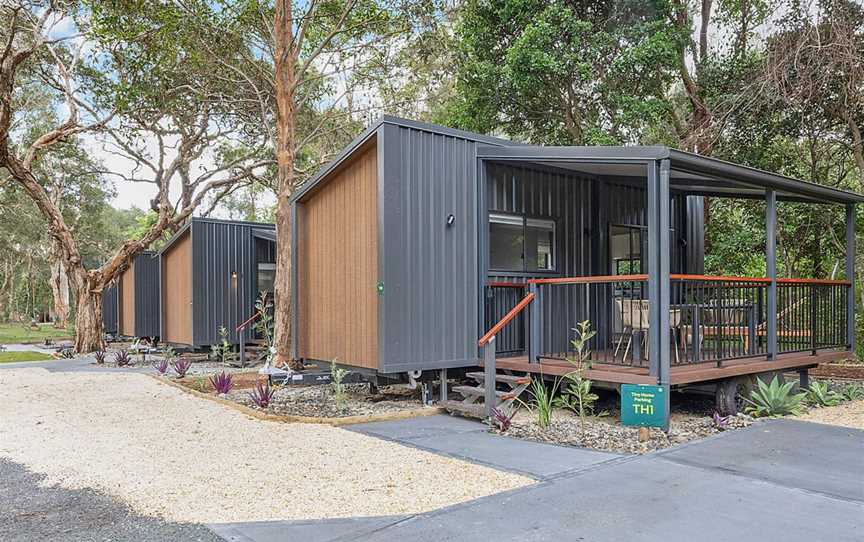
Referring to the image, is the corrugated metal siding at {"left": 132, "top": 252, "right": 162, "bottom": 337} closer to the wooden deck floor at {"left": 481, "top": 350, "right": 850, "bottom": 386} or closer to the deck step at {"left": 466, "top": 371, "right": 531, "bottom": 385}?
the deck step at {"left": 466, "top": 371, "right": 531, "bottom": 385}

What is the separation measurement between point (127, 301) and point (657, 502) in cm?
1806

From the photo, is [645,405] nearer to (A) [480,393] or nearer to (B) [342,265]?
(A) [480,393]

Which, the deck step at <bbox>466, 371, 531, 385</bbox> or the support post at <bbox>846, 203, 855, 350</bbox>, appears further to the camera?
the support post at <bbox>846, 203, 855, 350</bbox>

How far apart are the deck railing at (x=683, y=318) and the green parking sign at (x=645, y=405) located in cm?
61

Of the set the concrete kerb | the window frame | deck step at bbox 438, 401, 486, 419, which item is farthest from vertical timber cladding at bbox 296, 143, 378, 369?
the window frame

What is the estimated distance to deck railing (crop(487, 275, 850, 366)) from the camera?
22.0ft

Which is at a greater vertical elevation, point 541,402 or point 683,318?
point 683,318

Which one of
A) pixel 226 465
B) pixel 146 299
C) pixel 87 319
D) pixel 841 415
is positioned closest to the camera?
pixel 226 465

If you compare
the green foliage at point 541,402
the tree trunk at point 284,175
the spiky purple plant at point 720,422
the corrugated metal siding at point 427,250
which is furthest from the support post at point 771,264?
the tree trunk at point 284,175

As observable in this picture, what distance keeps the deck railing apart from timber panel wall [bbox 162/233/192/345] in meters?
8.38

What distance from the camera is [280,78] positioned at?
1098 cm

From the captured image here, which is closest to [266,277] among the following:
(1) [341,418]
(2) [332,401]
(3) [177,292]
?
(3) [177,292]

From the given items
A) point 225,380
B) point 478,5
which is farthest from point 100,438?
point 478,5

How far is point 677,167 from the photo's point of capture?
20.7ft
